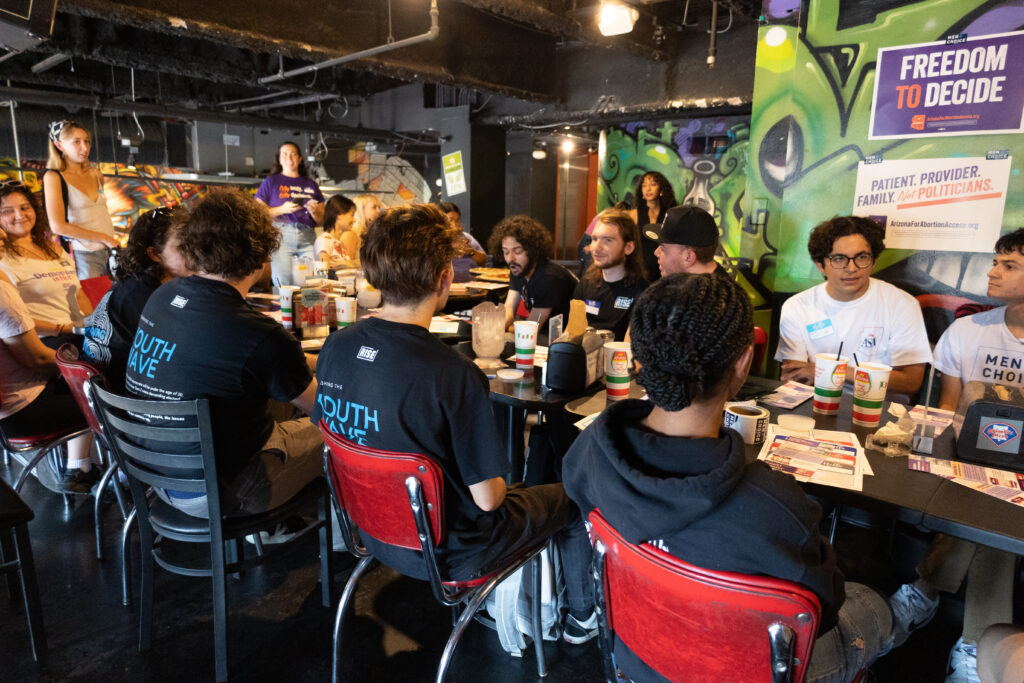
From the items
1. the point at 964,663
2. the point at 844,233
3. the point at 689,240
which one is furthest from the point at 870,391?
the point at 689,240

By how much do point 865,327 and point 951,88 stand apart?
136cm

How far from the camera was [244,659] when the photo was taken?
6.93 ft

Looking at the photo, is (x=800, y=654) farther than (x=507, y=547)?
No

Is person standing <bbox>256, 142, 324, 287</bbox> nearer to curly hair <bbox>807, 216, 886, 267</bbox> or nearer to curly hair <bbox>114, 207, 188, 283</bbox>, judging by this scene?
curly hair <bbox>114, 207, 188, 283</bbox>

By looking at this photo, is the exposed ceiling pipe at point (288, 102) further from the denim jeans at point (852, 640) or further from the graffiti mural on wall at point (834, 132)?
the denim jeans at point (852, 640)

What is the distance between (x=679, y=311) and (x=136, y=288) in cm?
233

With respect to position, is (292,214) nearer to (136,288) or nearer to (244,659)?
(136,288)

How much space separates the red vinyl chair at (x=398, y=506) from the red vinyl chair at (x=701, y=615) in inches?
18.1

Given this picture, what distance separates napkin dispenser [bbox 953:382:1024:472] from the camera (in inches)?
64.2

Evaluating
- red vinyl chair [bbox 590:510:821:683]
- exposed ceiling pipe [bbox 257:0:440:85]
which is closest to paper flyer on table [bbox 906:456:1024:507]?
red vinyl chair [bbox 590:510:821:683]

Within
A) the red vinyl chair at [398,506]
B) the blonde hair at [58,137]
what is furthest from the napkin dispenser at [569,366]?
the blonde hair at [58,137]

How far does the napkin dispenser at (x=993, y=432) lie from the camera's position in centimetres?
163

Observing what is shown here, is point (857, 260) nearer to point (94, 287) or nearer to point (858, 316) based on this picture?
point (858, 316)

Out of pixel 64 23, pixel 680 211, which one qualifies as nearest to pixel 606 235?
pixel 680 211
